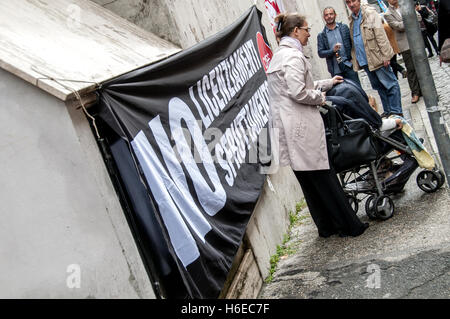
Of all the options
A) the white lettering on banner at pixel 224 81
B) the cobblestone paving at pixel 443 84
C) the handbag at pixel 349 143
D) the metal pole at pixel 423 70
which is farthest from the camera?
the cobblestone paving at pixel 443 84

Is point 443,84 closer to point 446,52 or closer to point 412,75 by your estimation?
point 412,75

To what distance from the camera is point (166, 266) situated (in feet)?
12.6

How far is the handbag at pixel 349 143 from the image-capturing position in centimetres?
559

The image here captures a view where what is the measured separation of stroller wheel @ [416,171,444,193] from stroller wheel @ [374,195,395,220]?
512 mm

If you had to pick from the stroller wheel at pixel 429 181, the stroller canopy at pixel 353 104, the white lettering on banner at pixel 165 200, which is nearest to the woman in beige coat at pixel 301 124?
the stroller canopy at pixel 353 104

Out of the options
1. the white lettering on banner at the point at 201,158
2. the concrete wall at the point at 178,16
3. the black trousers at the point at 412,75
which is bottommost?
the black trousers at the point at 412,75

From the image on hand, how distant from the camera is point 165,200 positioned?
12.0ft

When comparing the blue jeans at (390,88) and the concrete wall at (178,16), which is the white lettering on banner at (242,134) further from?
the blue jeans at (390,88)

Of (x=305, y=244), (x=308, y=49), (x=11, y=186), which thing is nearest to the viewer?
(x=11, y=186)

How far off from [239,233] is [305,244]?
4.86 ft

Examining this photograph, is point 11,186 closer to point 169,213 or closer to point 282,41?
point 169,213

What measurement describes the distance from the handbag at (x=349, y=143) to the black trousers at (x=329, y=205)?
154 millimetres

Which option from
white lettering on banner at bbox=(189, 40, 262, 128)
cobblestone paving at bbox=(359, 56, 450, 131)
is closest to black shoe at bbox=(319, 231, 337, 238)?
white lettering on banner at bbox=(189, 40, 262, 128)
